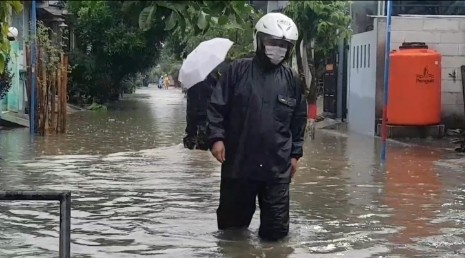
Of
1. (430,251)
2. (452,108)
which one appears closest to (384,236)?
(430,251)

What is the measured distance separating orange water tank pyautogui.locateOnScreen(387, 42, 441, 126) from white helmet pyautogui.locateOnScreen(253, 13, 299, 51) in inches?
393

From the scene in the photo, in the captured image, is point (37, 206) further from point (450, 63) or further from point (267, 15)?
point (450, 63)

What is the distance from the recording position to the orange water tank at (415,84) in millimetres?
16453

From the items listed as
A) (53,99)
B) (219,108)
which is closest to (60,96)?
(53,99)

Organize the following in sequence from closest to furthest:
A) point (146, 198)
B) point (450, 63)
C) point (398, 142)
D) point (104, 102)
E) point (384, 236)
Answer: point (384, 236)
point (146, 198)
point (398, 142)
point (450, 63)
point (104, 102)

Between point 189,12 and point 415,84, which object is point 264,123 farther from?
point 415,84

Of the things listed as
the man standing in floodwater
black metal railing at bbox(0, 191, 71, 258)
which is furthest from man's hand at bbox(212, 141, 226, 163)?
black metal railing at bbox(0, 191, 71, 258)

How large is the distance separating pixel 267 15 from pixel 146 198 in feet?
10.2

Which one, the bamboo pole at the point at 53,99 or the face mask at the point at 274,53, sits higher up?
the face mask at the point at 274,53

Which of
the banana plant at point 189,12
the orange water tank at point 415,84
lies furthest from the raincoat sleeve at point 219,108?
the orange water tank at point 415,84

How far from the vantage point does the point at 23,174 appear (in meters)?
11.0

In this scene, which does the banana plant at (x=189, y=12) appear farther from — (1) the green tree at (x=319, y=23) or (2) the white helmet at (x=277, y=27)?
(1) the green tree at (x=319, y=23)

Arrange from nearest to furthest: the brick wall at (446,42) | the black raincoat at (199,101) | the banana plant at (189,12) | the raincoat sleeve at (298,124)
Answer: the banana plant at (189,12) → the raincoat sleeve at (298,124) → the black raincoat at (199,101) → the brick wall at (446,42)

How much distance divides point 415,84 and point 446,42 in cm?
161
